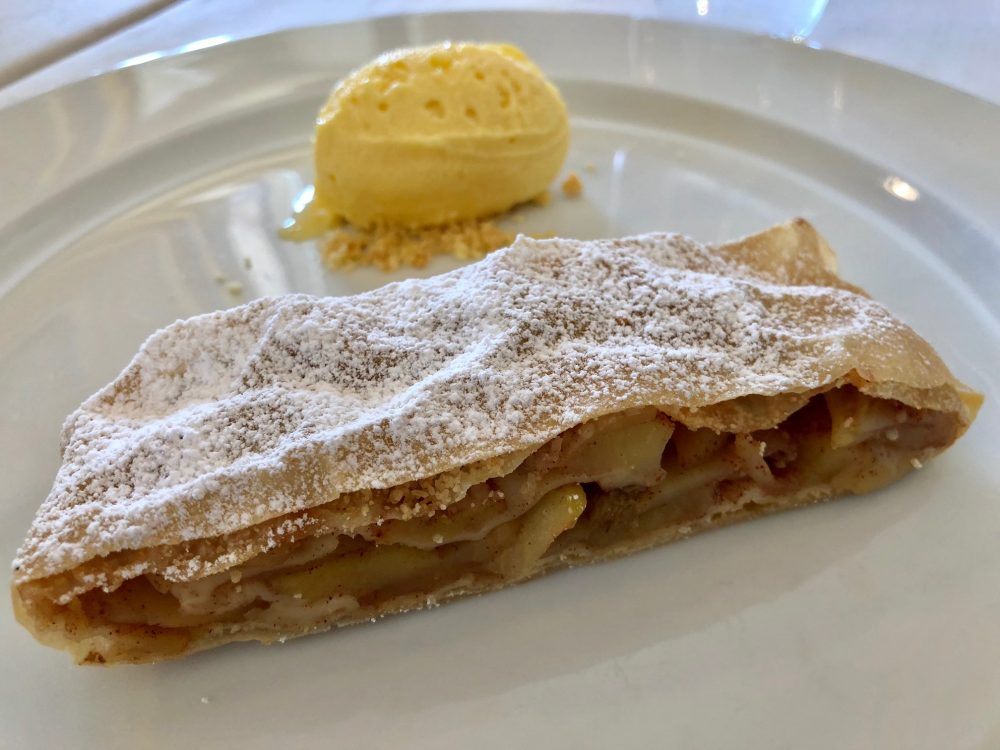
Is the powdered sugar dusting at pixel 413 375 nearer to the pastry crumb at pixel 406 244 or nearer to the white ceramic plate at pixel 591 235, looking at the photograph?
the white ceramic plate at pixel 591 235

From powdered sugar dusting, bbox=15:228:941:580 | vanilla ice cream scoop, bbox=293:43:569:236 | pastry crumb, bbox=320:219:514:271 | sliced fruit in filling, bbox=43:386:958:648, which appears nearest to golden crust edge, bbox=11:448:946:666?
sliced fruit in filling, bbox=43:386:958:648

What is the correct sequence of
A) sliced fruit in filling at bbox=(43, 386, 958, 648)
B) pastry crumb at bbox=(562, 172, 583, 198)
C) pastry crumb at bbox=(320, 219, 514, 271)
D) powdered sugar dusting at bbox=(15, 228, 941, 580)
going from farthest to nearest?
pastry crumb at bbox=(562, 172, 583, 198), pastry crumb at bbox=(320, 219, 514, 271), sliced fruit in filling at bbox=(43, 386, 958, 648), powdered sugar dusting at bbox=(15, 228, 941, 580)

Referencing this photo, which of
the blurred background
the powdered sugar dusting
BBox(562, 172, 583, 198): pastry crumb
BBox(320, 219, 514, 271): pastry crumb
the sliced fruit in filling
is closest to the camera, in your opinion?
the powdered sugar dusting

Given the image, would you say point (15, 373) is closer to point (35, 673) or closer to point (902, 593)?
point (35, 673)

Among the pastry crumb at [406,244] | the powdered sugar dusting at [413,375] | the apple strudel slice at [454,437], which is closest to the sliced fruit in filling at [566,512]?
the apple strudel slice at [454,437]

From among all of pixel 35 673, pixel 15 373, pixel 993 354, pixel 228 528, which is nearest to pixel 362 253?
pixel 15 373

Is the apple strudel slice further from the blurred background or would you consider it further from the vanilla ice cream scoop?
the blurred background

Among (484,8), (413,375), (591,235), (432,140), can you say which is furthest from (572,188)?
(413,375)
